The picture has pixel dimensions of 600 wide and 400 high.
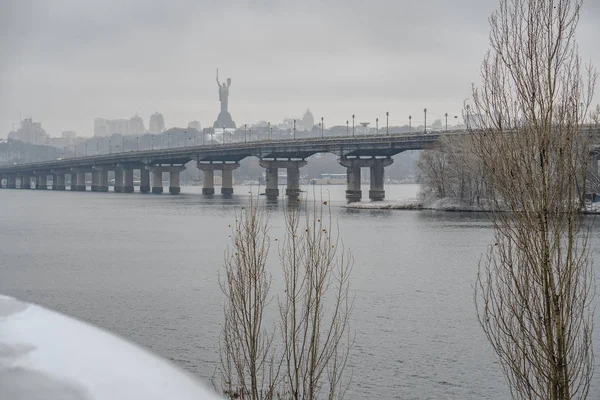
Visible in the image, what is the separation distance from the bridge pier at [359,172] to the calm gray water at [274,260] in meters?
67.6

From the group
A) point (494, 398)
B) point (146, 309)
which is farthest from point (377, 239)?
point (494, 398)

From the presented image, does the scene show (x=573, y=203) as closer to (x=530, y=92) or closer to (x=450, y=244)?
(x=530, y=92)

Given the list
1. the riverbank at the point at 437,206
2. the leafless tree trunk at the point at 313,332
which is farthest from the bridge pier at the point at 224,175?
the leafless tree trunk at the point at 313,332

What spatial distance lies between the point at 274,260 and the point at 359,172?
93.5 m

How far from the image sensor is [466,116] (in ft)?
52.2

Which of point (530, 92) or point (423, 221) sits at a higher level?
point (530, 92)

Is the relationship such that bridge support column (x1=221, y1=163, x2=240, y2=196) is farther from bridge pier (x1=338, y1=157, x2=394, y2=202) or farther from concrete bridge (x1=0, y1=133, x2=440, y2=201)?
bridge pier (x1=338, y1=157, x2=394, y2=202)

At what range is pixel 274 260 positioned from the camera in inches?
1743

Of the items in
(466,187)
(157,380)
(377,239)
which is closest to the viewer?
(157,380)

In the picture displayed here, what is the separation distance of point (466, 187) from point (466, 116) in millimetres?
80708

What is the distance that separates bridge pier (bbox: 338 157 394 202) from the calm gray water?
67.6 m

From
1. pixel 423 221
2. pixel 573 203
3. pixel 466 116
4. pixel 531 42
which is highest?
pixel 531 42

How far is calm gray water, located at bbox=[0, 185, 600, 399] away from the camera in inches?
835

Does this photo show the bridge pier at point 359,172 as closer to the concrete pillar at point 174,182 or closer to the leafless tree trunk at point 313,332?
the concrete pillar at point 174,182
